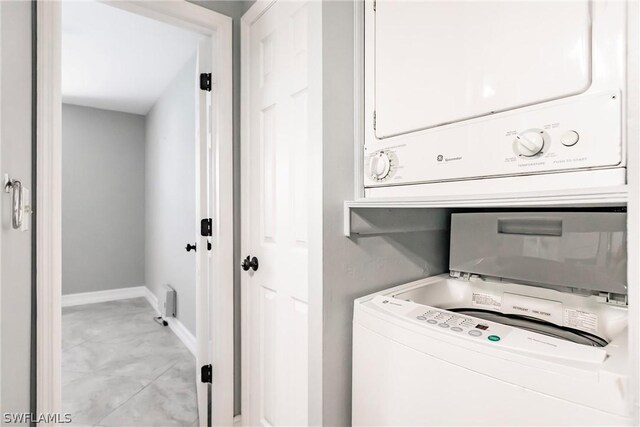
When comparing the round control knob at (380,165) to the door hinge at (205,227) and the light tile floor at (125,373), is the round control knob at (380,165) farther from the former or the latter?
the light tile floor at (125,373)

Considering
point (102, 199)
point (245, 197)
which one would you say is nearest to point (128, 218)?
point (102, 199)

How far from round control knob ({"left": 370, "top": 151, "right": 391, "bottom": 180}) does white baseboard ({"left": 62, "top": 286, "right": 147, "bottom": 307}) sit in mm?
4573

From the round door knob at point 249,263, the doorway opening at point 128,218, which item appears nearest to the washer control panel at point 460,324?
the round door knob at point 249,263

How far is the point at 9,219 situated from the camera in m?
0.87

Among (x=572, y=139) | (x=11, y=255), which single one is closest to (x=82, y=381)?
(x=11, y=255)

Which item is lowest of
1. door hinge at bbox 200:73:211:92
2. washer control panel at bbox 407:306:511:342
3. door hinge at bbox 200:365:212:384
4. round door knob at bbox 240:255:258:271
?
door hinge at bbox 200:365:212:384

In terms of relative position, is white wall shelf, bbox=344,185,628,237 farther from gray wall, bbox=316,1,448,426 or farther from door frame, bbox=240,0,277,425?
door frame, bbox=240,0,277,425

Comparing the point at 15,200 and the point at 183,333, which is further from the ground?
the point at 15,200

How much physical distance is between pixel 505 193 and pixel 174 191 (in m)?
3.27

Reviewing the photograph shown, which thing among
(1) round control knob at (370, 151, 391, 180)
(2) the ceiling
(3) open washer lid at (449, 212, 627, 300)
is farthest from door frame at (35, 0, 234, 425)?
(3) open washer lid at (449, 212, 627, 300)

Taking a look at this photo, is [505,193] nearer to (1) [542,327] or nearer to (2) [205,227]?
(1) [542,327]

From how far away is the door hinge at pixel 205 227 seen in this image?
1759mm

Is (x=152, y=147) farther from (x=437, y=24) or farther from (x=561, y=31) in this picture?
(x=561, y=31)

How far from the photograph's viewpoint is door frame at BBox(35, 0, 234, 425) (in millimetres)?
1325
